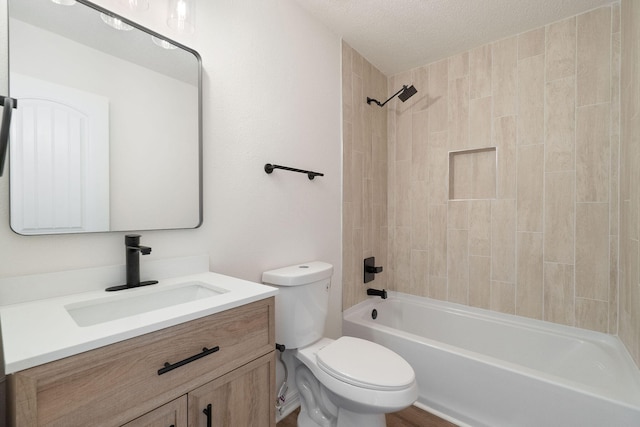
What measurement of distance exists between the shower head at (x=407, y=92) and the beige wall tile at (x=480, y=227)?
985 mm

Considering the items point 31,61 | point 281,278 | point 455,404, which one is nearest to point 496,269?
point 455,404

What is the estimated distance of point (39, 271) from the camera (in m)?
0.90

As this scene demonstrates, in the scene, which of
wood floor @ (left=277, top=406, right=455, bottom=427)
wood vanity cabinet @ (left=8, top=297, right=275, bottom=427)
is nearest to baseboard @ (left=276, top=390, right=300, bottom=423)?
wood floor @ (left=277, top=406, right=455, bottom=427)

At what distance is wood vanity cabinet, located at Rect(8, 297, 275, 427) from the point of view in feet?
1.89

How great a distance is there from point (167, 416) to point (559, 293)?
227cm

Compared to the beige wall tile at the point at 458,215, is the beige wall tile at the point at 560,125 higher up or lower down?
higher up

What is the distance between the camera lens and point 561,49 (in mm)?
1860

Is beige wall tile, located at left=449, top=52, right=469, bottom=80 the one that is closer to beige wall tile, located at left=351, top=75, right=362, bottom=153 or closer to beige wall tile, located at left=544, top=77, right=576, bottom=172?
beige wall tile, located at left=544, top=77, right=576, bottom=172

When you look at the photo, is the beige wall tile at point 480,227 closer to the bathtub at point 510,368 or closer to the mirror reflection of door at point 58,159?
the bathtub at point 510,368

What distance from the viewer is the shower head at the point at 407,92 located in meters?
2.30

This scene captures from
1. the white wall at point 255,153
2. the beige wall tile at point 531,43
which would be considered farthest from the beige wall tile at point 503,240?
the white wall at point 255,153

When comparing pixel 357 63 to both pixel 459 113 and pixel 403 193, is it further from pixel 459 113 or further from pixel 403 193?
pixel 403 193

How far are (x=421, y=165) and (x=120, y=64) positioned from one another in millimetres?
2135

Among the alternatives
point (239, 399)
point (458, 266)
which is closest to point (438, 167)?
point (458, 266)
